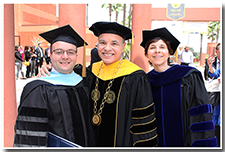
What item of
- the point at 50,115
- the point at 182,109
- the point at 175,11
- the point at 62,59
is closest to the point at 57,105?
the point at 50,115

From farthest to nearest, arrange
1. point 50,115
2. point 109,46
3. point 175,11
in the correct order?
1. point 175,11
2. point 109,46
3. point 50,115

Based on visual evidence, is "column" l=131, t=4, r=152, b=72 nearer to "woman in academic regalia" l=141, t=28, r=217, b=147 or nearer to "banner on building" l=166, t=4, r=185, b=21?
"woman in academic regalia" l=141, t=28, r=217, b=147

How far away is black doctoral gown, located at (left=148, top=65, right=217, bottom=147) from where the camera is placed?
6.31 ft

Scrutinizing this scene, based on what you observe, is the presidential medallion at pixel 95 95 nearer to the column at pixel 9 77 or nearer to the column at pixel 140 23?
the column at pixel 9 77

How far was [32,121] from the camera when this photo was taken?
5.14ft

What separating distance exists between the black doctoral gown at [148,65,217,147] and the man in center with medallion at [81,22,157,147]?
216 millimetres

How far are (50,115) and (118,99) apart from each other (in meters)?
0.77

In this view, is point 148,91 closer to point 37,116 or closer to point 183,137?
point 183,137

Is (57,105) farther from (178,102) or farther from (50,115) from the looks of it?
(178,102)

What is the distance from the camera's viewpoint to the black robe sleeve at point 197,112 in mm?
1916

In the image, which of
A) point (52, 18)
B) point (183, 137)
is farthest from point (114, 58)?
point (52, 18)

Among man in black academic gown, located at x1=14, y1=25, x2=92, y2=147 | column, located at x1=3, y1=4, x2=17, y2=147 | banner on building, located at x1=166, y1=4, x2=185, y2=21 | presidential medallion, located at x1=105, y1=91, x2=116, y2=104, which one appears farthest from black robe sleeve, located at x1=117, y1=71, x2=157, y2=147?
banner on building, located at x1=166, y1=4, x2=185, y2=21

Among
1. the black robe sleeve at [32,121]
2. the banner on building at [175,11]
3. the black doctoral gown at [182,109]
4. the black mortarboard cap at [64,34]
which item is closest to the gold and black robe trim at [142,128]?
the black doctoral gown at [182,109]

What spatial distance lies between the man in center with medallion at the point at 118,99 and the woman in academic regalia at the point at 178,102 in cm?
22
